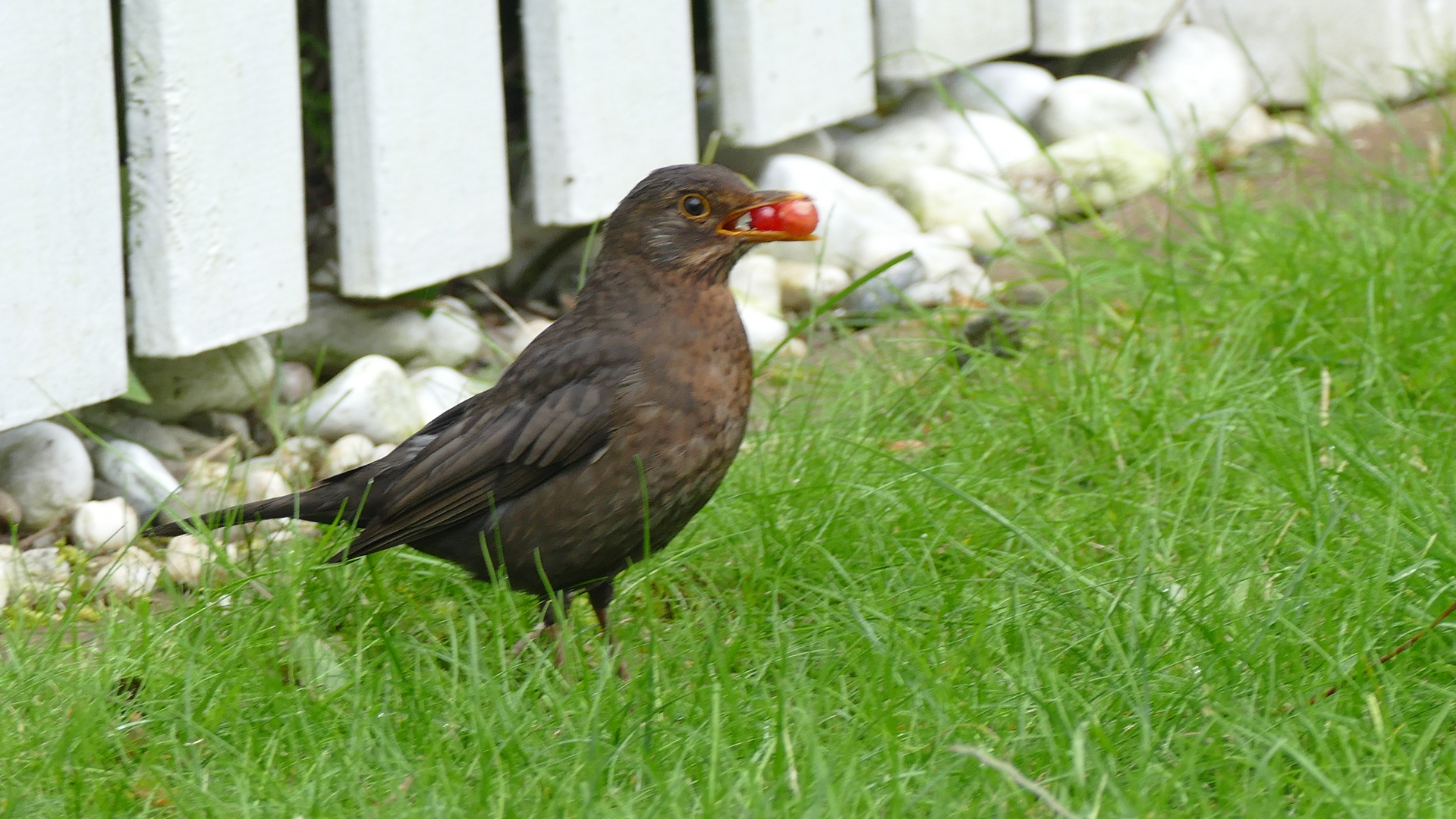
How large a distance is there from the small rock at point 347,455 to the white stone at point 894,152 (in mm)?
2334

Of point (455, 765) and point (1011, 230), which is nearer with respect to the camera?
point (455, 765)

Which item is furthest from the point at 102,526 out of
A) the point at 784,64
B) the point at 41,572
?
the point at 784,64

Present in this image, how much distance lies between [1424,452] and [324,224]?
9.51 feet

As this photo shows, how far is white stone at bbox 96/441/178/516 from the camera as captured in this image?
3646 mm

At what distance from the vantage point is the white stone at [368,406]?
13.2 ft

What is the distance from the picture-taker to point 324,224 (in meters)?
4.64

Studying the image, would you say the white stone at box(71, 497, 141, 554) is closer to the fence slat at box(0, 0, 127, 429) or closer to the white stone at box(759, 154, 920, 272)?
the fence slat at box(0, 0, 127, 429)

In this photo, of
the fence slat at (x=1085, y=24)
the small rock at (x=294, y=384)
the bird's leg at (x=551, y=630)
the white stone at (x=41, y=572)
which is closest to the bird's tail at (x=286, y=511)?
the white stone at (x=41, y=572)

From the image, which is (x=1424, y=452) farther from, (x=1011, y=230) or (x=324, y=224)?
(x=324, y=224)

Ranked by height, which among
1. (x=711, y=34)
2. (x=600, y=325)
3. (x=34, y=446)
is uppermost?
(x=711, y=34)

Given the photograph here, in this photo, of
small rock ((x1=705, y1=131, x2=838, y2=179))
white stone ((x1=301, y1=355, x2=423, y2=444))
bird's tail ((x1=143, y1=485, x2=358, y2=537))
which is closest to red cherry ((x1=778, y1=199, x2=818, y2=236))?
bird's tail ((x1=143, y1=485, x2=358, y2=537))

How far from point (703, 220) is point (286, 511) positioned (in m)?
0.93

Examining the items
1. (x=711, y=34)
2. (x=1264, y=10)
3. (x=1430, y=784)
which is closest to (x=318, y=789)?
(x=1430, y=784)

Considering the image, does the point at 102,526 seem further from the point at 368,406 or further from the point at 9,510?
the point at 368,406
